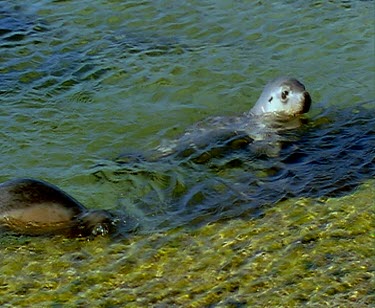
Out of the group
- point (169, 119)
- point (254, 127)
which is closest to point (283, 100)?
point (254, 127)

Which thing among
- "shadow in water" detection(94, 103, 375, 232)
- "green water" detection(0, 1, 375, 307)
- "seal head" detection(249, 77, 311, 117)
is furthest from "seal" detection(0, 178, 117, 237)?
"seal head" detection(249, 77, 311, 117)

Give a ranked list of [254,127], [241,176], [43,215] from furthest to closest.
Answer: [254,127], [241,176], [43,215]

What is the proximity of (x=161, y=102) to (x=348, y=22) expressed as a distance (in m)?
3.06

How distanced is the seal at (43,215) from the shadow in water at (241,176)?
0.38 meters

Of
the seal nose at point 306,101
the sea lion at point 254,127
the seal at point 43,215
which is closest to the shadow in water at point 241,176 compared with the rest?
the sea lion at point 254,127

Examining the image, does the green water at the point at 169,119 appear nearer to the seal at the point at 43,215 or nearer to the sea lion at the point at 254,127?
the seal at the point at 43,215

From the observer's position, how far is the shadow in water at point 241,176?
662 cm

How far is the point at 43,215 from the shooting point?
6.25 meters

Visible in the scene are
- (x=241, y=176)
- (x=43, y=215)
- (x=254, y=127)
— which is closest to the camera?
(x=43, y=215)

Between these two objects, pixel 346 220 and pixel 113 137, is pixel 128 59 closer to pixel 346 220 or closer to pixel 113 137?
pixel 113 137

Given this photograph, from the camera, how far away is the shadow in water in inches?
261

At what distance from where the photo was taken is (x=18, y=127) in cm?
821

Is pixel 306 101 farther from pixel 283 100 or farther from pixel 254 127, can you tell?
pixel 254 127

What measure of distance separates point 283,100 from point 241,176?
1497mm
